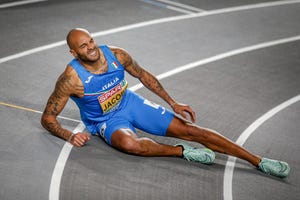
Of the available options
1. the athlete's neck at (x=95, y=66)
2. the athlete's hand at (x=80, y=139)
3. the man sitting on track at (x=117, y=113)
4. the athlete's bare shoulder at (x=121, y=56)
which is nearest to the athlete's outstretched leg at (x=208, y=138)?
the man sitting on track at (x=117, y=113)

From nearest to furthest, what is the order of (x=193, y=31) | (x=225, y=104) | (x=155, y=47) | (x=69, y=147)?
(x=69, y=147) → (x=225, y=104) → (x=155, y=47) → (x=193, y=31)

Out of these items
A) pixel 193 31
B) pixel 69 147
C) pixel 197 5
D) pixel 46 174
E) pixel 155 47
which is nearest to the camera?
pixel 46 174

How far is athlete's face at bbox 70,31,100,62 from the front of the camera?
7.64 meters

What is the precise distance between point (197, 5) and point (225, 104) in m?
4.34

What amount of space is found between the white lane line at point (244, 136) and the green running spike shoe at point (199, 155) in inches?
9.0

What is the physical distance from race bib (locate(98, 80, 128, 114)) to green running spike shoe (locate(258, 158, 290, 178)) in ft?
5.92

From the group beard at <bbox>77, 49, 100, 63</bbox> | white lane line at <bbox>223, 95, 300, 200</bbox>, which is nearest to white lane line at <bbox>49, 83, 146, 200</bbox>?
beard at <bbox>77, 49, 100, 63</bbox>

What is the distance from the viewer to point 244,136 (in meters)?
8.67

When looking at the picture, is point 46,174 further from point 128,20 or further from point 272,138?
point 128,20

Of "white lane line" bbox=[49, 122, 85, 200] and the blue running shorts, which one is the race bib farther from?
"white lane line" bbox=[49, 122, 85, 200]

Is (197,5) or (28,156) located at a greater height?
(197,5)

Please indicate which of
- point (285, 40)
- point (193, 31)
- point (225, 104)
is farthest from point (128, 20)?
point (225, 104)

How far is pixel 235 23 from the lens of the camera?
12.6 m

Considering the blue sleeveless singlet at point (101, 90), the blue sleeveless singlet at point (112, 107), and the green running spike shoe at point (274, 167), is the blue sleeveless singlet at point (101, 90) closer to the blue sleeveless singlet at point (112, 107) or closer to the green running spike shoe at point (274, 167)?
the blue sleeveless singlet at point (112, 107)
